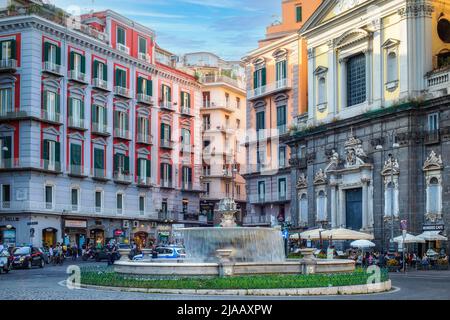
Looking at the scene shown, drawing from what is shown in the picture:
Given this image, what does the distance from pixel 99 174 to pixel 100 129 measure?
3.71 m

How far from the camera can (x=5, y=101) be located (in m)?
58.1

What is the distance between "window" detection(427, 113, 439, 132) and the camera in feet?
147

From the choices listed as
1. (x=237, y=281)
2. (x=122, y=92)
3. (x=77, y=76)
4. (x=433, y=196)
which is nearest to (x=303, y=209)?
(x=433, y=196)

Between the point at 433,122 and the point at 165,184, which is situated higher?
the point at 433,122

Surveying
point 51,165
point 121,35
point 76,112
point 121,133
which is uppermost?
point 121,35

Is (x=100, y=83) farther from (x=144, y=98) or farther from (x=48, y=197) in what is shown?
(x=48, y=197)

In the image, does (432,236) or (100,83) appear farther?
(100,83)

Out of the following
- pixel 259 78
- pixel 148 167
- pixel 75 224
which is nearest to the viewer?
pixel 75 224

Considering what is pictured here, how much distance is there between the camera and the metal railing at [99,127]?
6438 cm

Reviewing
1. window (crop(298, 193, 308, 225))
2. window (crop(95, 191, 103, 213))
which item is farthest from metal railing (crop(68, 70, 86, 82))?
window (crop(298, 193, 308, 225))

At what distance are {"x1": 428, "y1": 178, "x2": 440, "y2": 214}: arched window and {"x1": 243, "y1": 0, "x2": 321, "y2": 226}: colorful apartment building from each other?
65.6 ft

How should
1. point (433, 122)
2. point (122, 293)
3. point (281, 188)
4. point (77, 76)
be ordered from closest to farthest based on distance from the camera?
point (122, 293) < point (433, 122) < point (77, 76) < point (281, 188)
